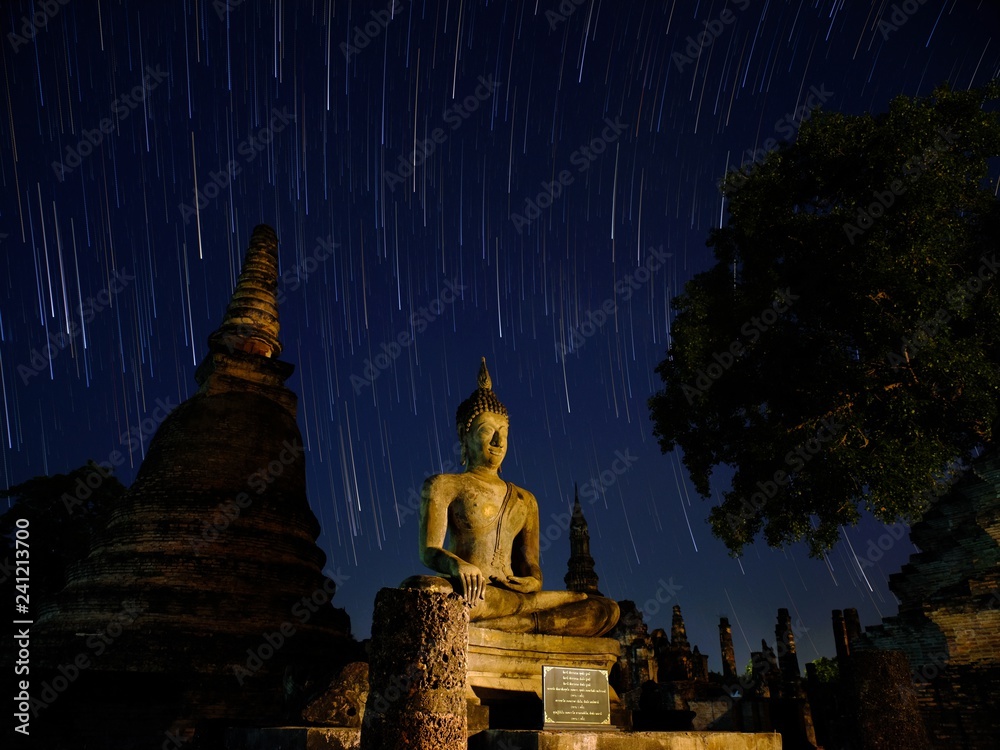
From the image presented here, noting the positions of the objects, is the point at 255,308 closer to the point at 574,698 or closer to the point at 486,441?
the point at 486,441

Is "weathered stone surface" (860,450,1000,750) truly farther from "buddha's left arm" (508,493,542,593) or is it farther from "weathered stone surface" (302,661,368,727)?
"weathered stone surface" (302,661,368,727)

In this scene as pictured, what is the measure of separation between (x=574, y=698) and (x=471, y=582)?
1353mm

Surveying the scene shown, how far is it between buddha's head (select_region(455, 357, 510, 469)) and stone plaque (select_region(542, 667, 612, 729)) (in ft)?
9.69

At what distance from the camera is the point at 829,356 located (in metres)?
13.8

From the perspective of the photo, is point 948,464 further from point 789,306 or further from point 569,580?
point 569,580

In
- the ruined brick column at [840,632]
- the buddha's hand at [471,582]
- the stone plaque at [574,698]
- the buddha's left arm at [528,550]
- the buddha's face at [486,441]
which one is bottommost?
the stone plaque at [574,698]

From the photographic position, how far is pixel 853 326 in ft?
43.7

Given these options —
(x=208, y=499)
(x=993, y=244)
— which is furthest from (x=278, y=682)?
(x=993, y=244)

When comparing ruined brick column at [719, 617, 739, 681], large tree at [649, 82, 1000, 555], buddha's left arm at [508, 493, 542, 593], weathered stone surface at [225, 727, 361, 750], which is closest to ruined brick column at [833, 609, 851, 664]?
ruined brick column at [719, 617, 739, 681]
